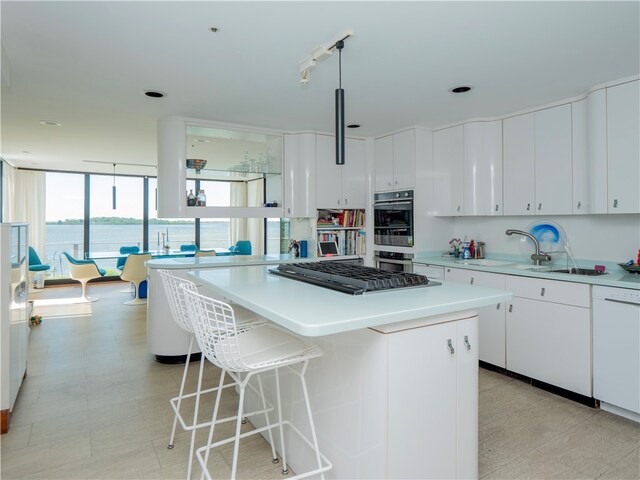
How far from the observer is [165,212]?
13.0 feet

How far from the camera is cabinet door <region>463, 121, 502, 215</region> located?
3.95m

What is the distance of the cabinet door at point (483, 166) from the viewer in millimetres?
3947

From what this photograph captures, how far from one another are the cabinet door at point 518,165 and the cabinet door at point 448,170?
46cm

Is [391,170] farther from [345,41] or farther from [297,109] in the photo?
[345,41]

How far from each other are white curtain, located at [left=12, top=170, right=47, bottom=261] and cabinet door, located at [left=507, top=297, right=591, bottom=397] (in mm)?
8653

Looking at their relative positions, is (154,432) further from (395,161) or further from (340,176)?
(395,161)

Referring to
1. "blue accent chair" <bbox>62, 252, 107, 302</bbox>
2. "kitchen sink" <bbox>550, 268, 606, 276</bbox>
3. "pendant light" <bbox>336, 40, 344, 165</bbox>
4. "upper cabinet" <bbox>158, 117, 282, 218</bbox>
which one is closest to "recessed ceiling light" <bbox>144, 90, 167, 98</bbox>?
"upper cabinet" <bbox>158, 117, 282, 218</bbox>

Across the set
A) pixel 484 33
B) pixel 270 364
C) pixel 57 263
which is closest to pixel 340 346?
pixel 270 364

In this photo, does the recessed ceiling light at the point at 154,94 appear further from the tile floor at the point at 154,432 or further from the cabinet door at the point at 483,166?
the cabinet door at the point at 483,166

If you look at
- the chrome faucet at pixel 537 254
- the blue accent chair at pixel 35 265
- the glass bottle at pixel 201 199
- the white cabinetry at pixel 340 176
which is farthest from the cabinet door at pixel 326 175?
the blue accent chair at pixel 35 265

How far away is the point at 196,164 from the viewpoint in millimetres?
4188

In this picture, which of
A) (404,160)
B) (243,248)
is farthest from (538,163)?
(243,248)

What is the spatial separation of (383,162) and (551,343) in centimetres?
265

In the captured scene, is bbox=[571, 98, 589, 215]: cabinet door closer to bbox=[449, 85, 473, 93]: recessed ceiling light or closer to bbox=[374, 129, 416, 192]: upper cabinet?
bbox=[449, 85, 473, 93]: recessed ceiling light
